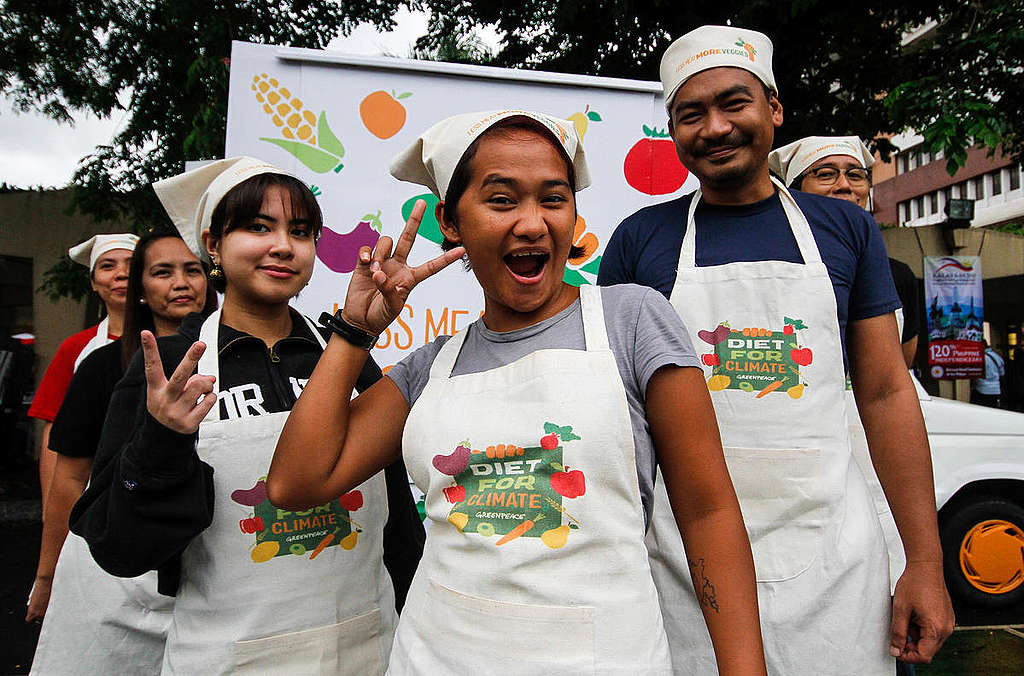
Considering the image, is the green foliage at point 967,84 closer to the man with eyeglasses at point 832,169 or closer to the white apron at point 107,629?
the man with eyeglasses at point 832,169

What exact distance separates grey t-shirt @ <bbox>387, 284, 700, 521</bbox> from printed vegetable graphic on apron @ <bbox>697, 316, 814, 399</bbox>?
34cm

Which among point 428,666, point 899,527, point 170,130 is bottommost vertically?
point 428,666

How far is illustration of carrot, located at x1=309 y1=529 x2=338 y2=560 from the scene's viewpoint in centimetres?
148

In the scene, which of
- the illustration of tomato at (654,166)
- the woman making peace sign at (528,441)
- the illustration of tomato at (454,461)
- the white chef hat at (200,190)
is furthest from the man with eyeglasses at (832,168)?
the illustration of tomato at (454,461)

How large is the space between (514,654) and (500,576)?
0.11 m

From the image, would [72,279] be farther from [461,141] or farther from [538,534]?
[538,534]

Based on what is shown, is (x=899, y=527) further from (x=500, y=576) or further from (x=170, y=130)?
(x=170, y=130)

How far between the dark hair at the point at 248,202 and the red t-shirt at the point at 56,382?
1.64 meters

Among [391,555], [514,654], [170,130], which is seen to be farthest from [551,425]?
[170,130]

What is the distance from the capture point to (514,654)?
3.51 ft

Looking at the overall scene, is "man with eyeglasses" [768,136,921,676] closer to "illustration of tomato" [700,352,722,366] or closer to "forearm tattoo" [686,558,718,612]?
"illustration of tomato" [700,352,722,366]

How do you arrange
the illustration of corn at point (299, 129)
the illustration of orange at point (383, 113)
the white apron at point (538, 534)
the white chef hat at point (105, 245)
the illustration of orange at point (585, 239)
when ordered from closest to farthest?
1. the white apron at point (538, 534)
2. the illustration of corn at point (299, 129)
3. the illustration of orange at point (383, 113)
4. the illustration of orange at point (585, 239)
5. the white chef hat at point (105, 245)

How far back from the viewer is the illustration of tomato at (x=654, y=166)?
9.50ft

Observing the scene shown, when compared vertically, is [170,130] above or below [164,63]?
below
